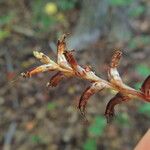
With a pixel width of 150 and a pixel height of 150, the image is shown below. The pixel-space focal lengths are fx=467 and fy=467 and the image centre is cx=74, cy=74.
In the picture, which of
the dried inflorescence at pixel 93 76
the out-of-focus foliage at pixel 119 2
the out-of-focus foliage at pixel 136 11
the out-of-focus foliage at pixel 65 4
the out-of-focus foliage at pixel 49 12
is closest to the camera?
the dried inflorescence at pixel 93 76

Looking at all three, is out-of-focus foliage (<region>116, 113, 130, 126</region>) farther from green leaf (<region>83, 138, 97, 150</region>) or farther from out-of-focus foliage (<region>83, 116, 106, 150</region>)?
green leaf (<region>83, 138, 97, 150</region>)

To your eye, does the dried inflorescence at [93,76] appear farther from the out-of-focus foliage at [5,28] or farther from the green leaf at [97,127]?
the out-of-focus foliage at [5,28]

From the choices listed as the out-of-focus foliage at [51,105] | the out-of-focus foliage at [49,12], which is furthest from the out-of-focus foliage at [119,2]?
the out-of-focus foliage at [51,105]

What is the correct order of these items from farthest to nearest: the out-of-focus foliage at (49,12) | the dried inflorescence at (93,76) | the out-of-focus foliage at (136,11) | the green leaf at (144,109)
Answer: the out-of-focus foliage at (49,12), the out-of-focus foliage at (136,11), the green leaf at (144,109), the dried inflorescence at (93,76)

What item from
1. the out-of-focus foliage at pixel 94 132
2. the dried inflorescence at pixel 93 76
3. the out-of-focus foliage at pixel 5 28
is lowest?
the out-of-focus foliage at pixel 94 132

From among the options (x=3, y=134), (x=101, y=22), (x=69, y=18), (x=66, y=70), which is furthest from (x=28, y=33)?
(x=66, y=70)

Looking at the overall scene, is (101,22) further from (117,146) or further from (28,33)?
(117,146)

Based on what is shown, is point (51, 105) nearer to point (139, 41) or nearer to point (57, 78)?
point (139, 41)

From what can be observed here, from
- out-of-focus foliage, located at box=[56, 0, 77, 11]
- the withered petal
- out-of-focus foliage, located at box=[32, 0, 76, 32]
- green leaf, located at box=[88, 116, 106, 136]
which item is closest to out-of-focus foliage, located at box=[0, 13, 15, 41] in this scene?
out-of-focus foliage, located at box=[32, 0, 76, 32]

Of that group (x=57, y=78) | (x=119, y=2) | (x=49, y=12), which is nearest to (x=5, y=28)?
(x=49, y=12)
